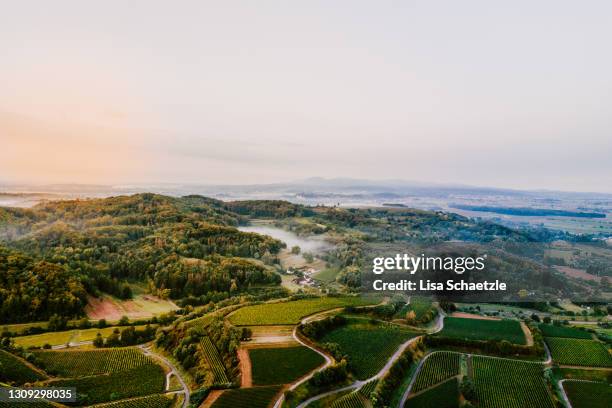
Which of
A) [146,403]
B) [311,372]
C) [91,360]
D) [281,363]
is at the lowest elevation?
[91,360]

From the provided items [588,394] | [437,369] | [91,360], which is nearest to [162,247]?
[91,360]

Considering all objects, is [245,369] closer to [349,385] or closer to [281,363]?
[281,363]

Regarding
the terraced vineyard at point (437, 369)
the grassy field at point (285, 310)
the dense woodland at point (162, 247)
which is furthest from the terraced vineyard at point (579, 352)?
the dense woodland at point (162, 247)

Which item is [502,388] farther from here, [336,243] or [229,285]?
[336,243]

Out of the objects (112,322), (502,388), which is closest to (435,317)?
(502,388)

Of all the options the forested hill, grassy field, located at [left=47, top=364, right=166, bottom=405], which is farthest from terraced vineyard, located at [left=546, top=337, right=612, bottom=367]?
the forested hill

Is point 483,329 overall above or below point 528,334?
below

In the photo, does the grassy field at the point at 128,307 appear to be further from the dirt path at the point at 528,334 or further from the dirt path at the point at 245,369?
the dirt path at the point at 528,334

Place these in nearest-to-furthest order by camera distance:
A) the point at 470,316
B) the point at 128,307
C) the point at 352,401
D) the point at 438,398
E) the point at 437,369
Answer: the point at 352,401
the point at 438,398
the point at 437,369
the point at 470,316
the point at 128,307

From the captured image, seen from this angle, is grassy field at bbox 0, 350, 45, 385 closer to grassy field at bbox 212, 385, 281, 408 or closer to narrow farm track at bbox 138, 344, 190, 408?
narrow farm track at bbox 138, 344, 190, 408
